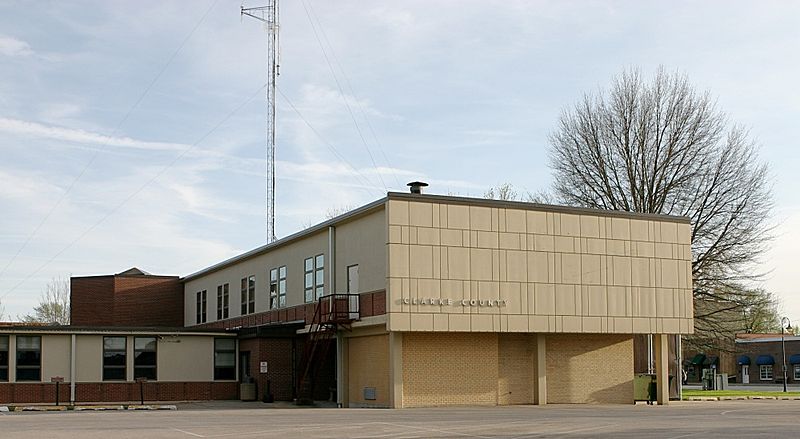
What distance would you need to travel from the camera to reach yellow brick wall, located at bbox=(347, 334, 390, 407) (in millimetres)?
35094

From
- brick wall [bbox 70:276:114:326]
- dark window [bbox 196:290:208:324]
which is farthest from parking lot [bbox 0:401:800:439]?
brick wall [bbox 70:276:114:326]

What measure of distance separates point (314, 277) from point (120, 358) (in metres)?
9.46

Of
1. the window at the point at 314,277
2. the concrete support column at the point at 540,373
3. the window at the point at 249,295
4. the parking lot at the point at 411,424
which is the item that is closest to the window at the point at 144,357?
the window at the point at 249,295

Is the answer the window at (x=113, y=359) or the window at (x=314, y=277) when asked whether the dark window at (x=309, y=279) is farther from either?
the window at (x=113, y=359)

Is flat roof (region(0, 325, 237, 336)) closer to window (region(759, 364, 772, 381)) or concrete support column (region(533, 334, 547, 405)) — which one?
concrete support column (region(533, 334, 547, 405))

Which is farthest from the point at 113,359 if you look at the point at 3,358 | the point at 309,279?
the point at 309,279

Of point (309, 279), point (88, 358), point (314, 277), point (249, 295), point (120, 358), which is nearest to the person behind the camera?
point (314, 277)

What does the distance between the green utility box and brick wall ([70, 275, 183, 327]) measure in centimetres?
3320

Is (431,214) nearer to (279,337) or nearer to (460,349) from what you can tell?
(460,349)

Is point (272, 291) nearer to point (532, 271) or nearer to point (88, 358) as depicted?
point (88, 358)

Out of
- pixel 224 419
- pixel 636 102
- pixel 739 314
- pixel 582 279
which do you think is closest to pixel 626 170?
pixel 636 102

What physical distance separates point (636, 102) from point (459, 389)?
71.3 ft

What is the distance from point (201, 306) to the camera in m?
59.3

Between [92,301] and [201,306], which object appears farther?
[92,301]
